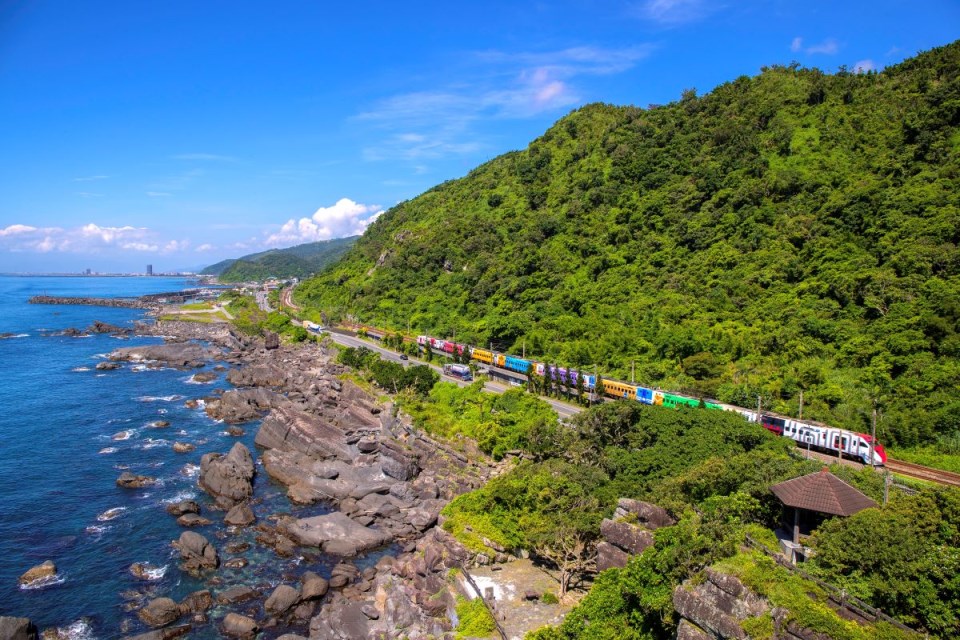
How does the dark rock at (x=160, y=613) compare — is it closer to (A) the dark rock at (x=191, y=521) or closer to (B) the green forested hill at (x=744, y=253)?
(A) the dark rock at (x=191, y=521)

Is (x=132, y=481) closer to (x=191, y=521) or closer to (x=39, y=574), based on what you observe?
(x=191, y=521)

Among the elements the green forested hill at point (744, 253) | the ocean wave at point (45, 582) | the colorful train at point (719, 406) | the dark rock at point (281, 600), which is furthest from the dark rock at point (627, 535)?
the ocean wave at point (45, 582)

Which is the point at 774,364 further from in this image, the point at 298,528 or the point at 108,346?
the point at 108,346

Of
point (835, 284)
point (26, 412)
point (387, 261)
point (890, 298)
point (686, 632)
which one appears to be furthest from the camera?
point (387, 261)

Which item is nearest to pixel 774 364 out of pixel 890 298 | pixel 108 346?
pixel 890 298

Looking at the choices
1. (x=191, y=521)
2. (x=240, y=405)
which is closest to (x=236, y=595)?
(x=191, y=521)
